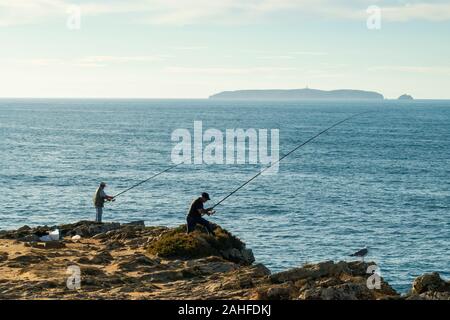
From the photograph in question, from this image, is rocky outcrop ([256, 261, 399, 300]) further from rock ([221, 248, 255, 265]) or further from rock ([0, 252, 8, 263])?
rock ([0, 252, 8, 263])

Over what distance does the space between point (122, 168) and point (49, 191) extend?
1963cm

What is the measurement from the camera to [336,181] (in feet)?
238

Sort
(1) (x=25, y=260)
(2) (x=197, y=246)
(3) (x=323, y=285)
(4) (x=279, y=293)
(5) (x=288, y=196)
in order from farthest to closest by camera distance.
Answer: (5) (x=288, y=196) → (2) (x=197, y=246) → (1) (x=25, y=260) → (3) (x=323, y=285) → (4) (x=279, y=293)

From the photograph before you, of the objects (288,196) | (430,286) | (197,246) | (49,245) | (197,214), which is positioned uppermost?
(197,214)

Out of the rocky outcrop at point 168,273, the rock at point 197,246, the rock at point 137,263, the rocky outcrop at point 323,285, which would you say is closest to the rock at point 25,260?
the rocky outcrop at point 168,273

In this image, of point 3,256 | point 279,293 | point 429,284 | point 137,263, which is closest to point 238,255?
point 137,263

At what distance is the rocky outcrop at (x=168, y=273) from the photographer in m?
15.2

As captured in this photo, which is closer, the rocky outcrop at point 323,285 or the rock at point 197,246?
the rocky outcrop at point 323,285

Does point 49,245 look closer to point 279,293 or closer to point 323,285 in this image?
point 279,293

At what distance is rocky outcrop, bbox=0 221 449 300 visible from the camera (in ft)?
49.8

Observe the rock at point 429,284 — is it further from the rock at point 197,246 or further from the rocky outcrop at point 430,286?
the rock at point 197,246

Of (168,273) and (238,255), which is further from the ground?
(168,273)

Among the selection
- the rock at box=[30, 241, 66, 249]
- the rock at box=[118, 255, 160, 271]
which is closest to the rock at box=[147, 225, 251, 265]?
the rock at box=[118, 255, 160, 271]

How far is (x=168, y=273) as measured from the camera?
18594 mm
